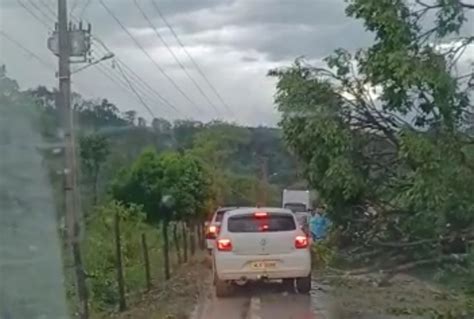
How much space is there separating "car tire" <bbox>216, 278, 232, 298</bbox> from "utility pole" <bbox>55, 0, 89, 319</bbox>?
115 inches

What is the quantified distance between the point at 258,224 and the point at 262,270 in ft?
2.92

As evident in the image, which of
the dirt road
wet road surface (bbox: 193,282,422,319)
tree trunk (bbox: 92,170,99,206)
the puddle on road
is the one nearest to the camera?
the puddle on road

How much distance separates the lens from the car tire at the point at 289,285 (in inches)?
750

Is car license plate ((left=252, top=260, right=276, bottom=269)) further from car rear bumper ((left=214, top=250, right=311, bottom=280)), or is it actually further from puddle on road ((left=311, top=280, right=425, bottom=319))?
puddle on road ((left=311, top=280, right=425, bottom=319))

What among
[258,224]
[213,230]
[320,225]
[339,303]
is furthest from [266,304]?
[213,230]

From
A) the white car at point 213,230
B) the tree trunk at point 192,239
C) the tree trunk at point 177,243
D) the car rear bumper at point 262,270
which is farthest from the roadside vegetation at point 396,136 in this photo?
the tree trunk at point 192,239

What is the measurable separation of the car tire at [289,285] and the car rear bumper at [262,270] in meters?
0.52

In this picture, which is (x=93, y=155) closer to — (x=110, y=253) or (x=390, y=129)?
(x=110, y=253)

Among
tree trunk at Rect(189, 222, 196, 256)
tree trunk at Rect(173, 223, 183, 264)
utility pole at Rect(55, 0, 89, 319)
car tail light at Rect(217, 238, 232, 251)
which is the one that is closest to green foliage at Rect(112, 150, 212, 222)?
tree trunk at Rect(189, 222, 196, 256)

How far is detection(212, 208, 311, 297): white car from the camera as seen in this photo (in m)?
18.5

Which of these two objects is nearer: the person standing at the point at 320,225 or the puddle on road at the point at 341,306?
the puddle on road at the point at 341,306

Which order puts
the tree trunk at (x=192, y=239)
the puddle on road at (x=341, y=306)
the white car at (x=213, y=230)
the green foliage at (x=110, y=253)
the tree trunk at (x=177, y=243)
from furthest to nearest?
the tree trunk at (x=192, y=239) → the tree trunk at (x=177, y=243) → the white car at (x=213, y=230) → the green foliage at (x=110, y=253) → the puddle on road at (x=341, y=306)

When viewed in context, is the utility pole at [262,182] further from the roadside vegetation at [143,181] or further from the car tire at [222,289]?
the car tire at [222,289]

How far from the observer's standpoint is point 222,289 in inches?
733
